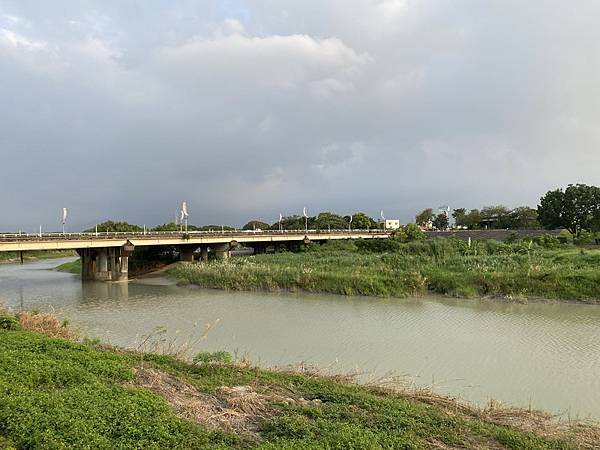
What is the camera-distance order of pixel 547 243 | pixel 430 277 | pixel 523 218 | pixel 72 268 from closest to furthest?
1. pixel 430 277
2. pixel 547 243
3. pixel 72 268
4. pixel 523 218

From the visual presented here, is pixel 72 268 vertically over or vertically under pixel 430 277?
under

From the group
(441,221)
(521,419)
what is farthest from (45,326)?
(441,221)

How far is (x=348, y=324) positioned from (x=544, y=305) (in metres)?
11.1

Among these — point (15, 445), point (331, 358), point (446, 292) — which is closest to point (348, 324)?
point (331, 358)

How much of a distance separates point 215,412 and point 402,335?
32.6 feet

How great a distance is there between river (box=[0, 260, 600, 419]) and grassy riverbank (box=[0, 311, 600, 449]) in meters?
2.66

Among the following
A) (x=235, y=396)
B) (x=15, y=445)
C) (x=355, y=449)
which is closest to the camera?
(x=15, y=445)

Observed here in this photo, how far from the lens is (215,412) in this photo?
6770 millimetres

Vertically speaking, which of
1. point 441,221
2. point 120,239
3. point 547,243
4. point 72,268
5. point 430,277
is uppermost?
point 441,221

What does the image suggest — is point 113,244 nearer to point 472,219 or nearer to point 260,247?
→ point 260,247

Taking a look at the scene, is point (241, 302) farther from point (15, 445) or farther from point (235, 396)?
point (15, 445)

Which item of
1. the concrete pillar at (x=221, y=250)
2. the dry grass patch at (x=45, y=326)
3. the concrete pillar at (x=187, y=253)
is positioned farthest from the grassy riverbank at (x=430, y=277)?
the dry grass patch at (x=45, y=326)

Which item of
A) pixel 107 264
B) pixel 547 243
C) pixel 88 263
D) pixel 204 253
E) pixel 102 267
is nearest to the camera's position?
pixel 102 267

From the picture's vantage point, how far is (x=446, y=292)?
25141mm
